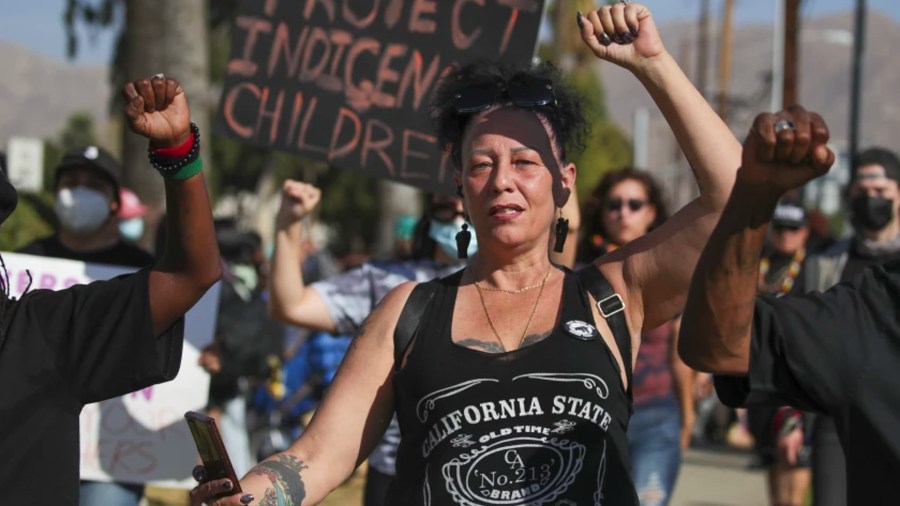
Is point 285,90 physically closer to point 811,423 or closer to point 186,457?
point 186,457

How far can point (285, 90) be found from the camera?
650cm

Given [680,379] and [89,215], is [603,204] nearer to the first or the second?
[680,379]

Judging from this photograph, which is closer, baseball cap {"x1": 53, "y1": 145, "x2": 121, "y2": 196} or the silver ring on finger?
the silver ring on finger

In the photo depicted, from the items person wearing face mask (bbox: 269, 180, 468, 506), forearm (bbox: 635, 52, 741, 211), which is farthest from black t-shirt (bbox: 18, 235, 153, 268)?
forearm (bbox: 635, 52, 741, 211)

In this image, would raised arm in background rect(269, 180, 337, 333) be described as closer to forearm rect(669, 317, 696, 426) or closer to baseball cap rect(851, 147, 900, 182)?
forearm rect(669, 317, 696, 426)

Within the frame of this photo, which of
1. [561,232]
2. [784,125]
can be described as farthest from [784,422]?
[784,125]

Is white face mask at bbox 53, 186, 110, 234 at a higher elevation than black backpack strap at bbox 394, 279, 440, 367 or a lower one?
lower

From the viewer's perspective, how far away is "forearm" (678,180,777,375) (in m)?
2.69

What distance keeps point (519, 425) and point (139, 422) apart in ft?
9.60

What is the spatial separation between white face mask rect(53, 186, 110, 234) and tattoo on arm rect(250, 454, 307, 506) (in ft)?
9.52

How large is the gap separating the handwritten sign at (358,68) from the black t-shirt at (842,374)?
10.7ft

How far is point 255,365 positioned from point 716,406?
7.66 metres

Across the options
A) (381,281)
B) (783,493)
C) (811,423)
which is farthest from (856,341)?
(783,493)

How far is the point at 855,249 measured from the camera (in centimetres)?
698
